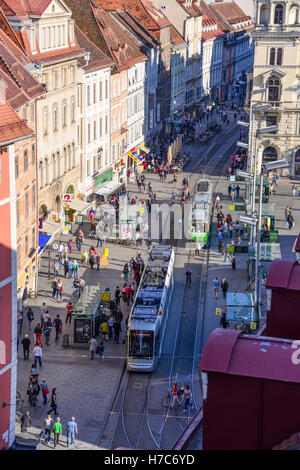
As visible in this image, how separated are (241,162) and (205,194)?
24.9 m

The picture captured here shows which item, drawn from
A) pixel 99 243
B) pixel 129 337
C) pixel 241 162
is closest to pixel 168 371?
pixel 129 337

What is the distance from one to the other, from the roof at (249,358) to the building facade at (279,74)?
72208 millimetres

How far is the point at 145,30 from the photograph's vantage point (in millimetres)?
103062

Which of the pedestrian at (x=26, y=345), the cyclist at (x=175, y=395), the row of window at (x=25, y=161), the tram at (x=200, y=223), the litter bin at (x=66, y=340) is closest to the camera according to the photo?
the cyclist at (x=175, y=395)

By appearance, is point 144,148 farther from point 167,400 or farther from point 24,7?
point 167,400

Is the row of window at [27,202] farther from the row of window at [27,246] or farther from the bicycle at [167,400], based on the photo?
the bicycle at [167,400]

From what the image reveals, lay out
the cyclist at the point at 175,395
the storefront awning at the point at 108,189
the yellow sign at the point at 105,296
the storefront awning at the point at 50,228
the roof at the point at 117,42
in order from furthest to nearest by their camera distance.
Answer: the roof at the point at 117,42
the storefront awning at the point at 108,189
the storefront awning at the point at 50,228
the yellow sign at the point at 105,296
the cyclist at the point at 175,395

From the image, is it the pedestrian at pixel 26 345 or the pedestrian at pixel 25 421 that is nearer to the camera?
the pedestrian at pixel 25 421

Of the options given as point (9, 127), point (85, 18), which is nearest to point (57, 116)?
point (85, 18)

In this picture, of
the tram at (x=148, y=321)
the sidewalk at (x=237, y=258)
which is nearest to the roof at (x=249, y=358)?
the tram at (x=148, y=321)

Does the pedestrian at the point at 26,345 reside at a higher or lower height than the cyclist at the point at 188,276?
higher

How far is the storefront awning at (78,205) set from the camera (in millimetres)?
67188

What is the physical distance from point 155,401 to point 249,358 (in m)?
23.9

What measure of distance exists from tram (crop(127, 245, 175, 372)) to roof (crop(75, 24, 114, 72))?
27212 mm
